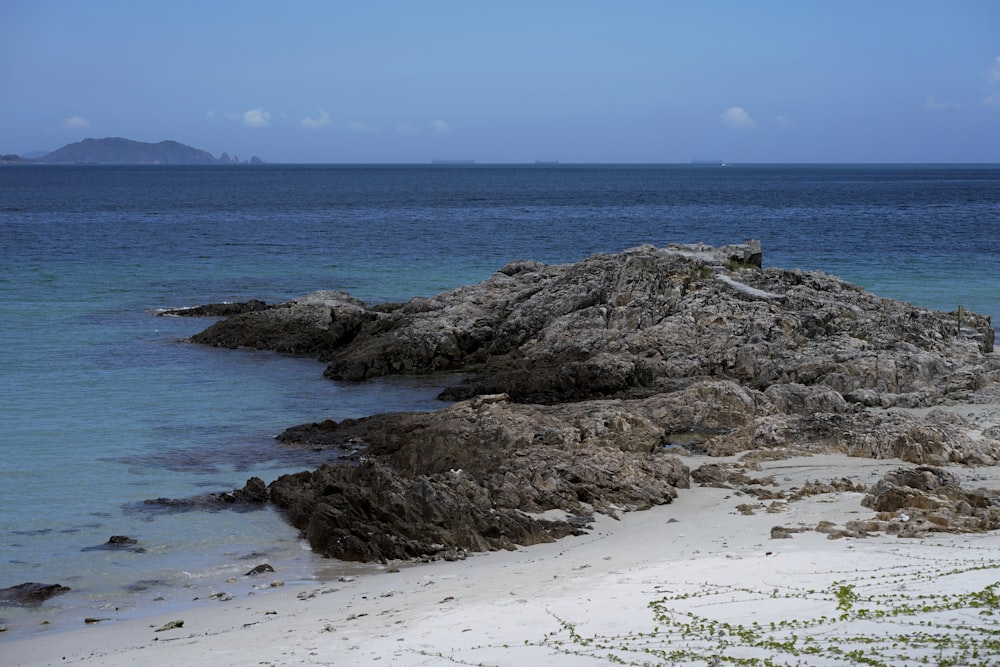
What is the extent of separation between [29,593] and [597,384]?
1183cm

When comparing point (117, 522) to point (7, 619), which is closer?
point (7, 619)

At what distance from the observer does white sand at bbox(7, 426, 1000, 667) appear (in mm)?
8844

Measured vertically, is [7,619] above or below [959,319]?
below

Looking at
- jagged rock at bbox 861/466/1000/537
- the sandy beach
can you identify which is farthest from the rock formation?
jagged rock at bbox 861/466/1000/537

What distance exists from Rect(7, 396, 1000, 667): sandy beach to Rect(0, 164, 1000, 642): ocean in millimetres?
1348

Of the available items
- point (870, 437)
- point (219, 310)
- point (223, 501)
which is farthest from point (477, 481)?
point (219, 310)

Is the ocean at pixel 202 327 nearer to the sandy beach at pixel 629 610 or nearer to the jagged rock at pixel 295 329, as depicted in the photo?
the jagged rock at pixel 295 329

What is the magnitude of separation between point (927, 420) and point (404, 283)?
25292 millimetres

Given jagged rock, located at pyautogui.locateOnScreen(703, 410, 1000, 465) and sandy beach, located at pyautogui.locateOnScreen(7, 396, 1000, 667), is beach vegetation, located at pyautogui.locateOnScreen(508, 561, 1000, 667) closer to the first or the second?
sandy beach, located at pyautogui.locateOnScreen(7, 396, 1000, 667)

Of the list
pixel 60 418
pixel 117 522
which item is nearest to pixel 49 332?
pixel 60 418

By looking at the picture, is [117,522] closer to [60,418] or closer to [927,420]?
[60,418]

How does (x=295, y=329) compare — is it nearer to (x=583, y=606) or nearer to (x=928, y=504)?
(x=928, y=504)

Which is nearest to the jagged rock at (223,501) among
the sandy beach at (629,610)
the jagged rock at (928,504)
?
the sandy beach at (629,610)

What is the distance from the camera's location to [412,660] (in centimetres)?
878
